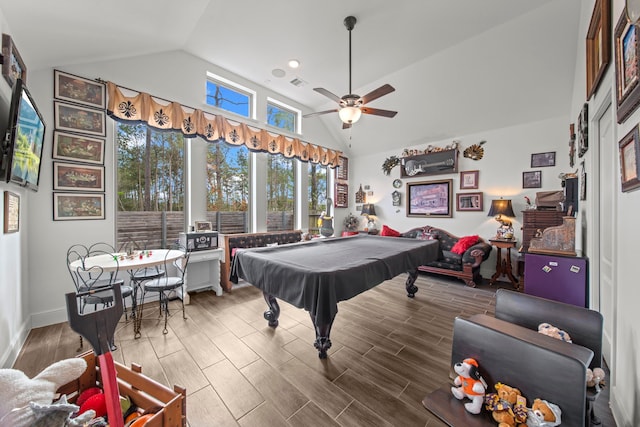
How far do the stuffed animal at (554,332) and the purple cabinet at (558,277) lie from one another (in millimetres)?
1401

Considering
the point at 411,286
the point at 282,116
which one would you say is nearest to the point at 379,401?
the point at 411,286

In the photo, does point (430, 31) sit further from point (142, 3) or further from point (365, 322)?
point (365, 322)

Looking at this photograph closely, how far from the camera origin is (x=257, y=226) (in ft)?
15.7

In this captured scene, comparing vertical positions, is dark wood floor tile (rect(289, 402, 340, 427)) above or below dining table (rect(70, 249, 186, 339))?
Answer: below

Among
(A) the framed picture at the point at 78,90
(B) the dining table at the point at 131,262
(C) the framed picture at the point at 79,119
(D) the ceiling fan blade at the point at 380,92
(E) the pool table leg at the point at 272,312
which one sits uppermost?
(A) the framed picture at the point at 78,90

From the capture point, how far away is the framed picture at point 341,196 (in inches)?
255

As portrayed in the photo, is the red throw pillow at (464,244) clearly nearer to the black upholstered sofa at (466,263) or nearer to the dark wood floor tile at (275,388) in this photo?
the black upholstered sofa at (466,263)

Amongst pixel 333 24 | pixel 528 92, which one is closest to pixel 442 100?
pixel 528 92

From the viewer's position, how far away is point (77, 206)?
115 inches

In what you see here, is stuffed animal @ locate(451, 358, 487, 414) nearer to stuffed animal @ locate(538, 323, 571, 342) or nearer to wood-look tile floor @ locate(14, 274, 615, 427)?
wood-look tile floor @ locate(14, 274, 615, 427)

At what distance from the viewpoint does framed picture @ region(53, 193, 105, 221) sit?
2.81 m

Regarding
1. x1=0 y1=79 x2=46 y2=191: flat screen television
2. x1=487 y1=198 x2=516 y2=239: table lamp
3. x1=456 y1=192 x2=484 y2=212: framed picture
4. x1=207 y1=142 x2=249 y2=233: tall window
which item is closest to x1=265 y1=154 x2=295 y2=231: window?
x1=207 y1=142 x2=249 y2=233: tall window

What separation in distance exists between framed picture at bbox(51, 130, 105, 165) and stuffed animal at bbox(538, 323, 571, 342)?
15.2 feet

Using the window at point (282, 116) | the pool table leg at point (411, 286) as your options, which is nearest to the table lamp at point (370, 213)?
the window at point (282, 116)
